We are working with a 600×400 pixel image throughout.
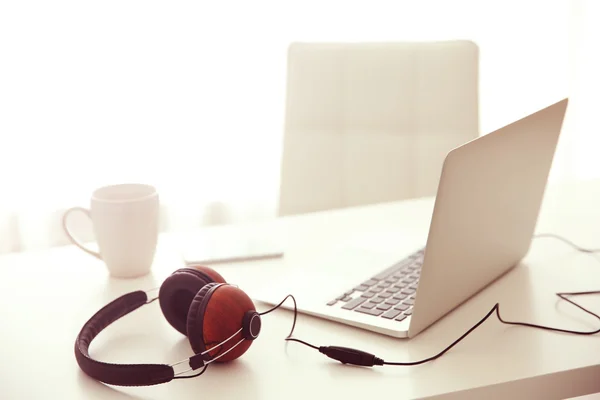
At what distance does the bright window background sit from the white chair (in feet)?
2.06

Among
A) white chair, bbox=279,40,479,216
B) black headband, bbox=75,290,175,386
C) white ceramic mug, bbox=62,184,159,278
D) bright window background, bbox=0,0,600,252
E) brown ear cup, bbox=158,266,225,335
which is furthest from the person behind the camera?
bright window background, bbox=0,0,600,252

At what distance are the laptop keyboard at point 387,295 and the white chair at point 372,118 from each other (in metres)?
0.56

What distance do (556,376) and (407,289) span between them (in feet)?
0.75

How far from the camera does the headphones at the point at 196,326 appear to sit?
741 millimetres

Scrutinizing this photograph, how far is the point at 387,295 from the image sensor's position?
0.94 meters

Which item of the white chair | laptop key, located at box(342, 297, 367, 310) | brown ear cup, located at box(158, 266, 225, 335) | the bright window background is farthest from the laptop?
the bright window background

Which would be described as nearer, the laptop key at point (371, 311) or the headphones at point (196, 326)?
the headphones at point (196, 326)

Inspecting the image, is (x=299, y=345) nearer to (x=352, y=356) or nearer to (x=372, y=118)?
(x=352, y=356)

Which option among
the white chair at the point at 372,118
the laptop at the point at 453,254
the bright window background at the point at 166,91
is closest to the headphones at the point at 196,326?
the laptop at the point at 453,254

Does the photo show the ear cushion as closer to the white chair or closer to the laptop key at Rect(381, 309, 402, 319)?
the laptop key at Rect(381, 309, 402, 319)

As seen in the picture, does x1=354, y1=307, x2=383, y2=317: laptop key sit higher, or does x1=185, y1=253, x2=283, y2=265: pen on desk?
x1=354, y1=307, x2=383, y2=317: laptop key

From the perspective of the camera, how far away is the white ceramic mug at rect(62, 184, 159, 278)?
1.02 m

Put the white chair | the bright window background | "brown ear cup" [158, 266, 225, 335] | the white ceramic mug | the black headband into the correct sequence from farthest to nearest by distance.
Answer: the bright window background < the white chair < the white ceramic mug < "brown ear cup" [158, 266, 225, 335] < the black headband

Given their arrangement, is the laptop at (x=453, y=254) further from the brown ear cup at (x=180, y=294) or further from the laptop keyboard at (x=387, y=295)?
the brown ear cup at (x=180, y=294)
